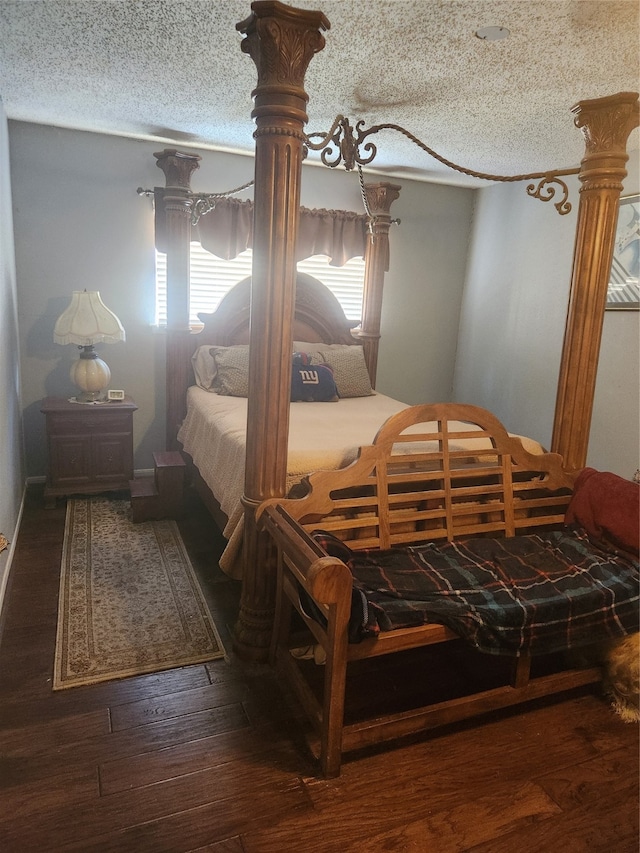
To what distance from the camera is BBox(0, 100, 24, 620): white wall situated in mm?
2699

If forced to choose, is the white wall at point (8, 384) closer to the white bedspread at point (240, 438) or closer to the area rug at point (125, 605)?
the area rug at point (125, 605)

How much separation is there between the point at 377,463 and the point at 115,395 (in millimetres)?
2247

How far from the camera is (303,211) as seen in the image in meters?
4.17

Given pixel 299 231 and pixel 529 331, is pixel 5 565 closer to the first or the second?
pixel 299 231

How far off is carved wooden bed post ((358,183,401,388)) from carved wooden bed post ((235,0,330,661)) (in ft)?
7.66

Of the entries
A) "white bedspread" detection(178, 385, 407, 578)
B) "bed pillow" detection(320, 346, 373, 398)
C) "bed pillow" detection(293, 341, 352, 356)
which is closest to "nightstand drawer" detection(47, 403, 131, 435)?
"white bedspread" detection(178, 385, 407, 578)

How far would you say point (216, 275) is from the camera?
4199 millimetres

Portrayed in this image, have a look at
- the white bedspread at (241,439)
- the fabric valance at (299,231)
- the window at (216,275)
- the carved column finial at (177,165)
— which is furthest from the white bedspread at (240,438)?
the carved column finial at (177,165)

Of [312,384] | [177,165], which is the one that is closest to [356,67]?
[177,165]

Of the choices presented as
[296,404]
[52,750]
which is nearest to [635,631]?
[52,750]

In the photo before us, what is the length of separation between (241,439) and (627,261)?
8.39 ft

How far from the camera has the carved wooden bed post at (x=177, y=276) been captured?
3.64m

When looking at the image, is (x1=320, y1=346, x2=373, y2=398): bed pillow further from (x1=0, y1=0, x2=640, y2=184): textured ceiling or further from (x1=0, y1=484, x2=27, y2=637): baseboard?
(x1=0, y1=484, x2=27, y2=637): baseboard

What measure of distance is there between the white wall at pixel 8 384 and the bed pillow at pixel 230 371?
47.0 inches
